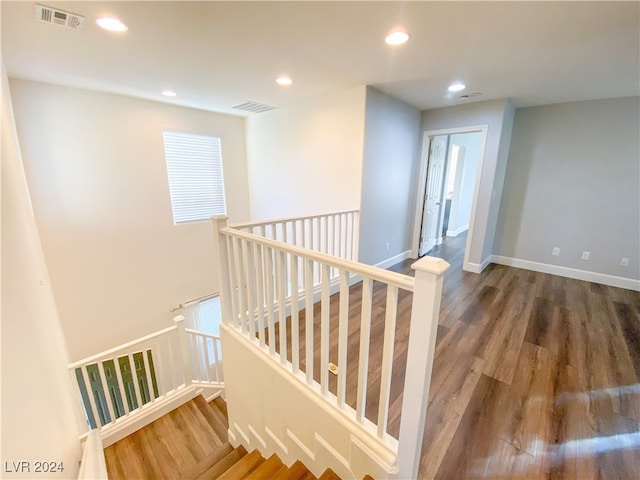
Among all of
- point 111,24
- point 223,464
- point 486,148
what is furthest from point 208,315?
point 486,148

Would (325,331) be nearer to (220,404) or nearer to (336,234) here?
(336,234)

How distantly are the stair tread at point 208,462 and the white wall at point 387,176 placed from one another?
2456 mm

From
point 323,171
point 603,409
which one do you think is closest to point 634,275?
point 603,409

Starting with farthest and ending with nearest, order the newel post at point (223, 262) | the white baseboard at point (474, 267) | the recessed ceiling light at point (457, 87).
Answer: the white baseboard at point (474, 267) → the recessed ceiling light at point (457, 87) → the newel post at point (223, 262)

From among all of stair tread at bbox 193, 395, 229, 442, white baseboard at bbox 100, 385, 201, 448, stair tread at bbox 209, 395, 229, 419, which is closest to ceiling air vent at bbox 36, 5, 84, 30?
white baseboard at bbox 100, 385, 201, 448

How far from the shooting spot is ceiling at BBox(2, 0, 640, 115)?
1631 mm

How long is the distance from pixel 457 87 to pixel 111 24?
3.23 m

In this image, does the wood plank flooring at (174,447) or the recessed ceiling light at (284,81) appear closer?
the wood plank flooring at (174,447)

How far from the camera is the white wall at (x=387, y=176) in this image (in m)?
3.29

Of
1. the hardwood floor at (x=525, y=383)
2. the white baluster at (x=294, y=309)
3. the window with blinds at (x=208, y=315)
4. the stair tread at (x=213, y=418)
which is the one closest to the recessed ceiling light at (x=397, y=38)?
the white baluster at (x=294, y=309)

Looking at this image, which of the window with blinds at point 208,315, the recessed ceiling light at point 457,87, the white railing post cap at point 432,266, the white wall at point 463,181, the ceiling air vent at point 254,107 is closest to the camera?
the white railing post cap at point 432,266

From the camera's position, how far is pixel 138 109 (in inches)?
141

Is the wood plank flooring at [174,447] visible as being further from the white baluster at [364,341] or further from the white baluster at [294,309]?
the white baluster at [364,341]

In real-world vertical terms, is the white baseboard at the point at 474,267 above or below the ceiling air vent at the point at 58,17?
below
